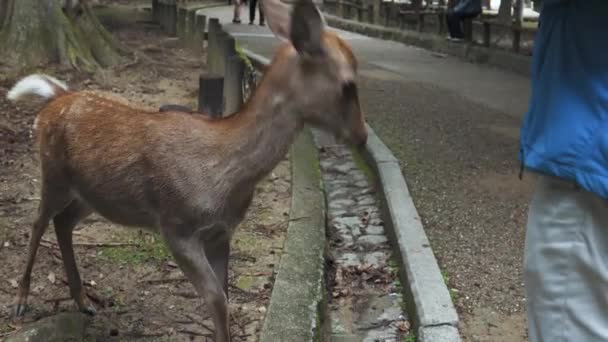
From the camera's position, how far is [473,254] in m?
4.61

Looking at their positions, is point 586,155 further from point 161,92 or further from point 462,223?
point 161,92

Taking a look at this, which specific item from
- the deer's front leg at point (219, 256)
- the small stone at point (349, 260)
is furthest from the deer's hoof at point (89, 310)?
the small stone at point (349, 260)

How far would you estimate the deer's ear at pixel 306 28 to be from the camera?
2.58m

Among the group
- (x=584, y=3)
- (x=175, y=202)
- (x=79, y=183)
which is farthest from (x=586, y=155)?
(x=79, y=183)

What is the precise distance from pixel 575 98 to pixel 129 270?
9.03ft

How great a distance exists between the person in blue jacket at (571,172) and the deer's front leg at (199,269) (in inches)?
50.7

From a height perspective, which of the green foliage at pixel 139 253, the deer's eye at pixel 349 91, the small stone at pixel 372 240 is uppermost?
the deer's eye at pixel 349 91

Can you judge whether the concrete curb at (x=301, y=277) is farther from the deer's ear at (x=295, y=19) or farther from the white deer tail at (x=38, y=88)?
the white deer tail at (x=38, y=88)

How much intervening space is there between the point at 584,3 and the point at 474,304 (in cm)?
232

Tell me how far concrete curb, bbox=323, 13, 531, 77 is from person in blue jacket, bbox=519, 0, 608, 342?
10608 mm

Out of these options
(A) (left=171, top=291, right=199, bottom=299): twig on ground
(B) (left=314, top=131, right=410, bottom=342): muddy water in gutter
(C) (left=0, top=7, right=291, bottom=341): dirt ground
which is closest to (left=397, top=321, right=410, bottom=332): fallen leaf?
(B) (left=314, top=131, right=410, bottom=342): muddy water in gutter

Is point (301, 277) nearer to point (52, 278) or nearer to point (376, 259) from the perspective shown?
point (376, 259)

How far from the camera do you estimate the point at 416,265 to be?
411 centimetres

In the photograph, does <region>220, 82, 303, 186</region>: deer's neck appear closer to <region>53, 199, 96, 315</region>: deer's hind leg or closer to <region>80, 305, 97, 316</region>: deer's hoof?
<region>53, 199, 96, 315</region>: deer's hind leg
